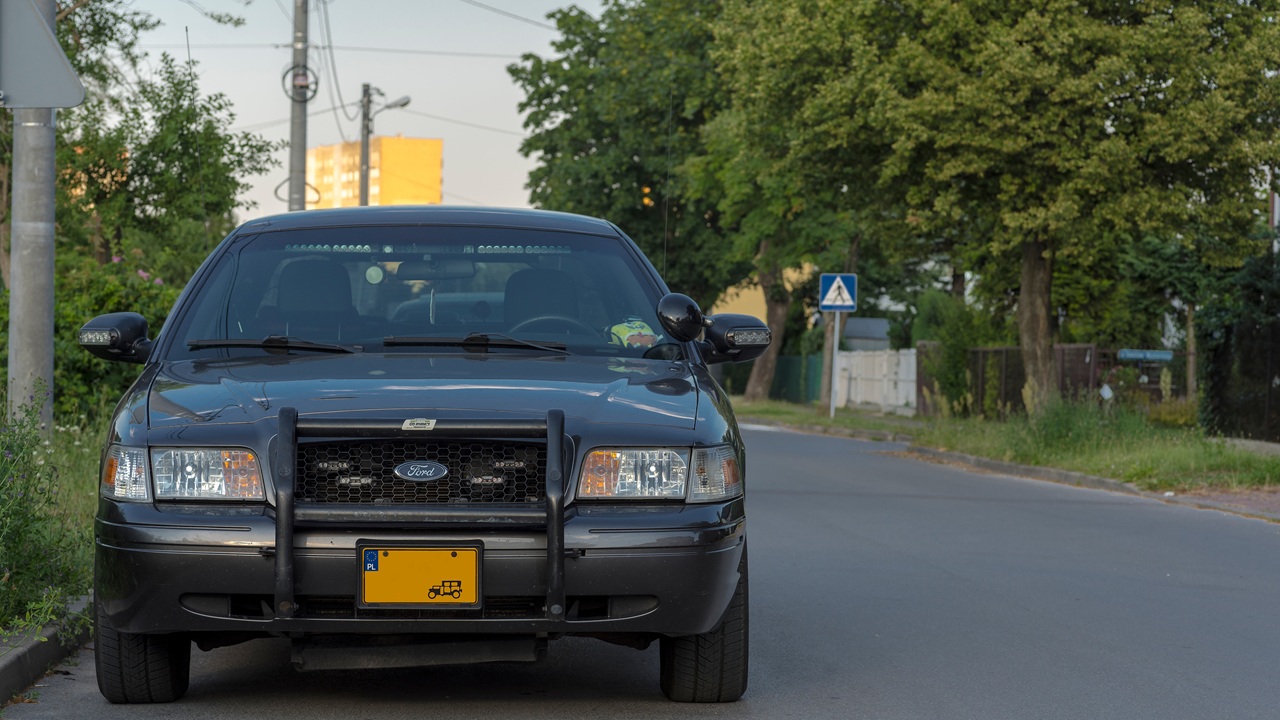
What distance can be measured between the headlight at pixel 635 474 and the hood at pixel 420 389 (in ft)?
0.36

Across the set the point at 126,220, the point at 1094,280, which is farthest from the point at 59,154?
the point at 1094,280

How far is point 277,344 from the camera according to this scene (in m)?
5.99

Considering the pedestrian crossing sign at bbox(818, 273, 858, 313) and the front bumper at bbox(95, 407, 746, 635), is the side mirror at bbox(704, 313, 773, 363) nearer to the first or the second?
the front bumper at bbox(95, 407, 746, 635)

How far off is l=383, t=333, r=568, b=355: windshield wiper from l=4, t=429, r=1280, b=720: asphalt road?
3.94 feet

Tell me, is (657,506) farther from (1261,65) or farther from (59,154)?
(1261,65)

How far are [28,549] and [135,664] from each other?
1658 mm

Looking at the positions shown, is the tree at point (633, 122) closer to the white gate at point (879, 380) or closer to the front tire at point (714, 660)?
the white gate at point (879, 380)

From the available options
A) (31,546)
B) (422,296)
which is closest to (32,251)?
(31,546)

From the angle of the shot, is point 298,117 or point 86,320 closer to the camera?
point 86,320

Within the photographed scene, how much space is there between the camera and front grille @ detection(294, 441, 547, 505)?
5062 mm

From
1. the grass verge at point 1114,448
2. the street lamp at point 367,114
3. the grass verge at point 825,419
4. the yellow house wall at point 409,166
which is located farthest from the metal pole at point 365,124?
the yellow house wall at point 409,166

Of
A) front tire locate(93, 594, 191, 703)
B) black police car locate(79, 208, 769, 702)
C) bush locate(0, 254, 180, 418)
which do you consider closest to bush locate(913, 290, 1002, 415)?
bush locate(0, 254, 180, 418)

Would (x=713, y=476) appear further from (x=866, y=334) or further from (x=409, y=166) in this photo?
(x=409, y=166)

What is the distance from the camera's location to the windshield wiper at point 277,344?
5992 millimetres
